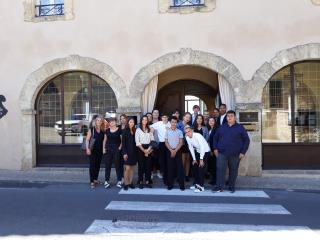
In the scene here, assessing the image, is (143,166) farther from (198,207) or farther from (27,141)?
(27,141)

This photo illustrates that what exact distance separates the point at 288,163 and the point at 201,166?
304 centimetres

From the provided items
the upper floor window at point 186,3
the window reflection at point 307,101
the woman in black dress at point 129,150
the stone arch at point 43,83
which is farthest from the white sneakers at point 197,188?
the upper floor window at point 186,3

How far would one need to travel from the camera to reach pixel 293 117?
10562 millimetres

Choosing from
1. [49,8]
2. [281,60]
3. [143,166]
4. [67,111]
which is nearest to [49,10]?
[49,8]

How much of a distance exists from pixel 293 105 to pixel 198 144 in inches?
126

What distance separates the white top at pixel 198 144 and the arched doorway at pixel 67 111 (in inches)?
121

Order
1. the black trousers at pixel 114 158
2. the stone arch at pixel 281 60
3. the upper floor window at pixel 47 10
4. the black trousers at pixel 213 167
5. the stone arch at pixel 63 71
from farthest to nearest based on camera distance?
1. the upper floor window at pixel 47 10
2. the stone arch at pixel 63 71
3. the stone arch at pixel 281 60
4. the black trousers at pixel 213 167
5. the black trousers at pixel 114 158

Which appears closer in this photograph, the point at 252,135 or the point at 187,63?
the point at 252,135

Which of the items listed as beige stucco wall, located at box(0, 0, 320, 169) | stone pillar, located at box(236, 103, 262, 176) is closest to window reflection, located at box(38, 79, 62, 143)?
beige stucco wall, located at box(0, 0, 320, 169)

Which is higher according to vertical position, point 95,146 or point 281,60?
point 281,60

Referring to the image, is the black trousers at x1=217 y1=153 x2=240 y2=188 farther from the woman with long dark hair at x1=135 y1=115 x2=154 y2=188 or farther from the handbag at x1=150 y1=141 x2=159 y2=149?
the woman with long dark hair at x1=135 y1=115 x2=154 y2=188

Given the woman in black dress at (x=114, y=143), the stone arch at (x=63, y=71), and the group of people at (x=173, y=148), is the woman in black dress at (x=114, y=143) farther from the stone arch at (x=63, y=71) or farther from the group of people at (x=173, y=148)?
the stone arch at (x=63, y=71)

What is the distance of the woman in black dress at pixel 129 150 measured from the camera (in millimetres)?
8953

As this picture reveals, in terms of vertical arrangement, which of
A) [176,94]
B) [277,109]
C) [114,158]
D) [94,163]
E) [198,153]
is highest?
[176,94]
